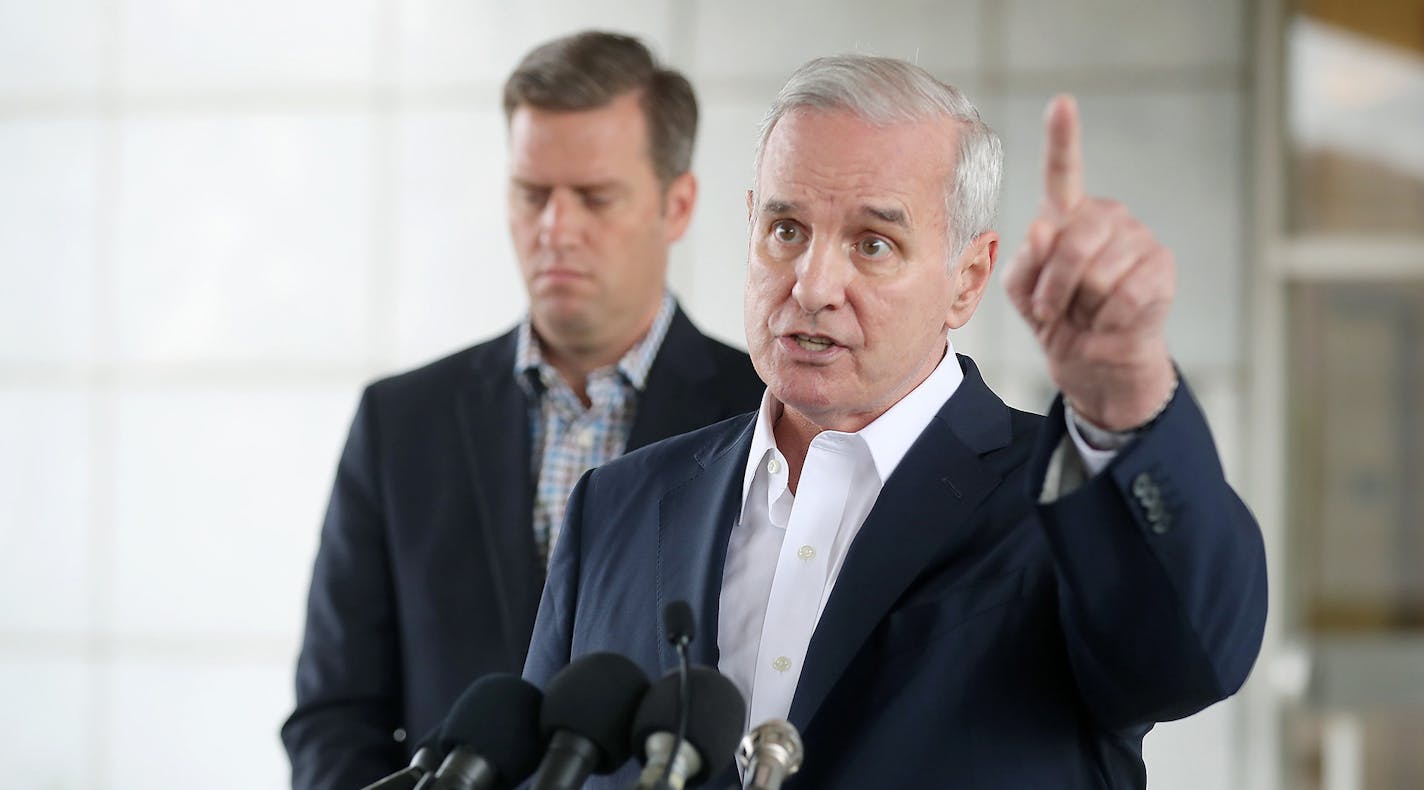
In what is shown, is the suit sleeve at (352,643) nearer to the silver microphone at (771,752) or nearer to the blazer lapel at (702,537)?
the blazer lapel at (702,537)

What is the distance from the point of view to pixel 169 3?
14.6 ft

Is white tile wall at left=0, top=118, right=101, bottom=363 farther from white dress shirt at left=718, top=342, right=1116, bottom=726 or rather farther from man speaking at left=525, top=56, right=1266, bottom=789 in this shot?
white dress shirt at left=718, top=342, right=1116, bottom=726

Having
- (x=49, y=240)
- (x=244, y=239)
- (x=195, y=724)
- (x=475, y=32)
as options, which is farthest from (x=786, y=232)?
(x=49, y=240)

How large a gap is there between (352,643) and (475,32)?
245 centimetres

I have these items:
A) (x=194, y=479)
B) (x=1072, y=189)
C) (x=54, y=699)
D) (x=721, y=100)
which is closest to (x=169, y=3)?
(x=194, y=479)

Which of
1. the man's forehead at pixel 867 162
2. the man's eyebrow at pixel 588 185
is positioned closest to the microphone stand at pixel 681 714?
the man's forehead at pixel 867 162

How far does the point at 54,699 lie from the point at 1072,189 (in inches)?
167

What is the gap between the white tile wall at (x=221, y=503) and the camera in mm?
4355

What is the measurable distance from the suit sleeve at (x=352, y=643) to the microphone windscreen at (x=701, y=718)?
1.22 metres

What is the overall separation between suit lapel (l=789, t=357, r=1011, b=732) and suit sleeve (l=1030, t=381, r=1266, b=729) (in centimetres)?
17

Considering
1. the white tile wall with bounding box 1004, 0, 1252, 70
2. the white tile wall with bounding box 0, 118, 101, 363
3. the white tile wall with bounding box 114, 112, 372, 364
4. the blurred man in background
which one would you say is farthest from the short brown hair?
the white tile wall with bounding box 0, 118, 101, 363

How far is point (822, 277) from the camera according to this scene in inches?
52.7

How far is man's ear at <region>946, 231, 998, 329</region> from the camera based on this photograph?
143cm

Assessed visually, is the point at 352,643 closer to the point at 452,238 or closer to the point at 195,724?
the point at 452,238
